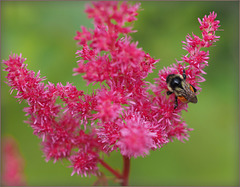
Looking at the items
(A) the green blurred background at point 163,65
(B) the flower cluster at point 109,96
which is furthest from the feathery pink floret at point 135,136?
(A) the green blurred background at point 163,65

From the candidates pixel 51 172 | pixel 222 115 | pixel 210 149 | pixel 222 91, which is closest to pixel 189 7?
pixel 222 91

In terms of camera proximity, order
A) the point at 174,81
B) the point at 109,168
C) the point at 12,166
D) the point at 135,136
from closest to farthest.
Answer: the point at 135,136 < the point at 174,81 < the point at 109,168 < the point at 12,166

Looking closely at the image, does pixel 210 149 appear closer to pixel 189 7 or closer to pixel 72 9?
pixel 189 7

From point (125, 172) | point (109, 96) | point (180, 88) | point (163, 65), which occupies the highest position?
point (163, 65)

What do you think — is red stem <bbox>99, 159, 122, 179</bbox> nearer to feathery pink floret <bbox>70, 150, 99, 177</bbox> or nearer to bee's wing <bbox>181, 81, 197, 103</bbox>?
feathery pink floret <bbox>70, 150, 99, 177</bbox>

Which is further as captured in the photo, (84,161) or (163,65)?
(163,65)

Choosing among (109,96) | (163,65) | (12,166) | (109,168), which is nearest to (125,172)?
(109,168)

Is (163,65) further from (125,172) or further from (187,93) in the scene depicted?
(125,172)

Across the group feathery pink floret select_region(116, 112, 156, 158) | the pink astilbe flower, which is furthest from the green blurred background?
feathery pink floret select_region(116, 112, 156, 158)
